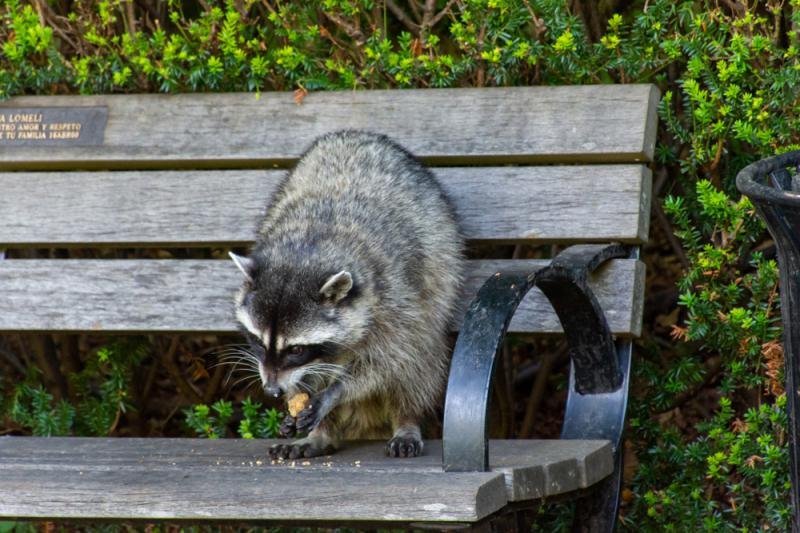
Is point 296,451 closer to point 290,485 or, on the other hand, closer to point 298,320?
point 298,320

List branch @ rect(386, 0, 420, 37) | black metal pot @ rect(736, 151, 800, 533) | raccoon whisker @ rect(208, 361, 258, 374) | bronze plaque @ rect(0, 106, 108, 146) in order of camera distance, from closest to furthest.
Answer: black metal pot @ rect(736, 151, 800, 533) < raccoon whisker @ rect(208, 361, 258, 374) < bronze plaque @ rect(0, 106, 108, 146) < branch @ rect(386, 0, 420, 37)

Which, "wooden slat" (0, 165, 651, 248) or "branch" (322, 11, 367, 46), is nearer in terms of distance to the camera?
"wooden slat" (0, 165, 651, 248)

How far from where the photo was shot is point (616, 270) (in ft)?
14.1

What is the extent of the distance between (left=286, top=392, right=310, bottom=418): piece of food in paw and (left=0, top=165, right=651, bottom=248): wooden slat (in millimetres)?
957

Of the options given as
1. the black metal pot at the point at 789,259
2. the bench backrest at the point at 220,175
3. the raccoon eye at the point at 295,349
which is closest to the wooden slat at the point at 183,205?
the bench backrest at the point at 220,175

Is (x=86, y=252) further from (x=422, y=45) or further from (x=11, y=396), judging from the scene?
(x=422, y=45)

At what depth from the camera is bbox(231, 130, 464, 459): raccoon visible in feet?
13.2

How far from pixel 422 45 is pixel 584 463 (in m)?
1.81

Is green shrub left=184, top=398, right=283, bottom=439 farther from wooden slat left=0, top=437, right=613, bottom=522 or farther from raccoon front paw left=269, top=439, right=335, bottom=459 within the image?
wooden slat left=0, top=437, right=613, bottom=522

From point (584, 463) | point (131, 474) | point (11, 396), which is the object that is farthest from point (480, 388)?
point (11, 396)

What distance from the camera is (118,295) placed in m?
4.78

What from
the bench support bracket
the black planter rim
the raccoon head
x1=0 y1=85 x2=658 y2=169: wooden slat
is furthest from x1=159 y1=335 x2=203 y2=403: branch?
the black planter rim

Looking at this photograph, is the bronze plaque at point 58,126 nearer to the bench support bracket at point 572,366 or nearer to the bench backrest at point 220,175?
the bench backrest at point 220,175

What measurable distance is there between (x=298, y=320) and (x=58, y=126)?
5.03 ft
